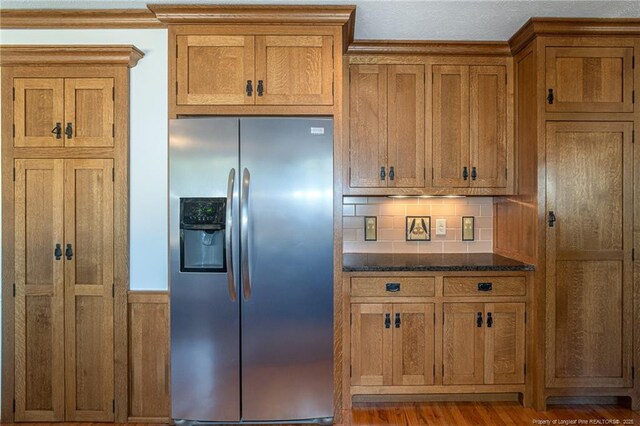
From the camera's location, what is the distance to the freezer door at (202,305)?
2186mm

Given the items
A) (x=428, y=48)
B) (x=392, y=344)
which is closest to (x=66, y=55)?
(x=428, y=48)

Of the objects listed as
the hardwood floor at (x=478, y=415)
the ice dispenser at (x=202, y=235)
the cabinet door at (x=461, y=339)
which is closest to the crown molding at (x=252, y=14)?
the ice dispenser at (x=202, y=235)

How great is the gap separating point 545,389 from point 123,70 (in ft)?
10.3

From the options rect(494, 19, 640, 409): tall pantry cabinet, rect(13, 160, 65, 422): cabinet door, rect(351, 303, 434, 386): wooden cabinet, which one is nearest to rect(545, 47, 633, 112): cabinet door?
rect(494, 19, 640, 409): tall pantry cabinet

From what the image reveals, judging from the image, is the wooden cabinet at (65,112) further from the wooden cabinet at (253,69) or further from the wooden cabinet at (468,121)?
the wooden cabinet at (468,121)

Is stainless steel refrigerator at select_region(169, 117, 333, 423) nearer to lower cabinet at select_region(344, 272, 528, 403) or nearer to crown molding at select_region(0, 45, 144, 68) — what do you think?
lower cabinet at select_region(344, 272, 528, 403)

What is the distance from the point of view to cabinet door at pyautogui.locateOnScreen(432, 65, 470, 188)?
2.76 m

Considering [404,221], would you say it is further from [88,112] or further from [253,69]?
[88,112]

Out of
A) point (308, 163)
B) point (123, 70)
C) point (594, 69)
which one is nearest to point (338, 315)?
point (308, 163)

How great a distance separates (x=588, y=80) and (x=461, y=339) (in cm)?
175

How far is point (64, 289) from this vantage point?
2.35 meters

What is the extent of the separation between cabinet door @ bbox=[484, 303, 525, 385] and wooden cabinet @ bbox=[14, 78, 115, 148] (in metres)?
2.53

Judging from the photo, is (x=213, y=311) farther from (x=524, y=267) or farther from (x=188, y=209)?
(x=524, y=267)

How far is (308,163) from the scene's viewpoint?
2.23m
